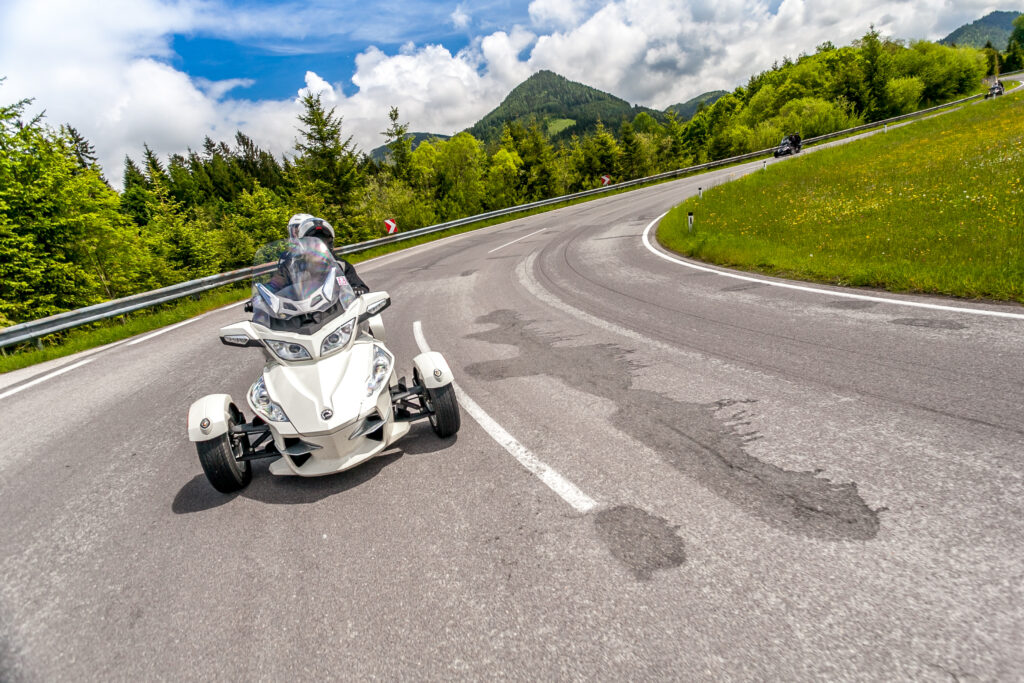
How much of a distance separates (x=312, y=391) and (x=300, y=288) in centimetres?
103

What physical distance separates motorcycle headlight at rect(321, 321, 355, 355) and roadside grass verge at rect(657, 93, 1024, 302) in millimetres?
7724

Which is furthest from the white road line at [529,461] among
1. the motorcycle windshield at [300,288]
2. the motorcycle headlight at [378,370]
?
the motorcycle windshield at [300,288]

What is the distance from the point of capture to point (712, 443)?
137 inches

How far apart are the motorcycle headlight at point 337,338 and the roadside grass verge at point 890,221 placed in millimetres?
7724

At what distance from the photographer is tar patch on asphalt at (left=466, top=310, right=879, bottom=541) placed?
2.58 m

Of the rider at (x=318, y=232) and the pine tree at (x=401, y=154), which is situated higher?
the pine tree at (x=401, y=154)

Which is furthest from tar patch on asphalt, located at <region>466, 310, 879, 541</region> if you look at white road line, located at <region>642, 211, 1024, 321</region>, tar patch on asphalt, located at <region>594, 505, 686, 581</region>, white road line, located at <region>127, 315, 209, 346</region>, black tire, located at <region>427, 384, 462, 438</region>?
white road line, located at <region>127, 315, 209, 346</region>

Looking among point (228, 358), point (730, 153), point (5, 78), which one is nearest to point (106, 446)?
point (228, 358)

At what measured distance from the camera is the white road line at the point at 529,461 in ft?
9.84

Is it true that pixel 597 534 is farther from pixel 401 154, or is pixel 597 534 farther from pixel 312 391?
pixel 401 154

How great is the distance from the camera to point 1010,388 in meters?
3.68

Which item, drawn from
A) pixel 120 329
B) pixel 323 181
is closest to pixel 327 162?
pixel 323 181

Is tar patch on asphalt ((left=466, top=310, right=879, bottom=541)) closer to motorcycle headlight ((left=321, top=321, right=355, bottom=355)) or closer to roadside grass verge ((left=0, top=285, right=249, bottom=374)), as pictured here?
motorcycle headlight ((left=321, top=321, right=355, bottom=355))

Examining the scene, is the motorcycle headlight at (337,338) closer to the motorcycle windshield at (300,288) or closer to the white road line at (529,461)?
the motorcycle windshield at (300,288)
